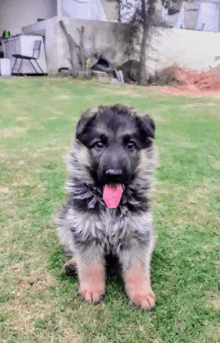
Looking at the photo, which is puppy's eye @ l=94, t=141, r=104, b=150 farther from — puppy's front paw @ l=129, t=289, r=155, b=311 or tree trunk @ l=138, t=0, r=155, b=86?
tree trunk @ l=138, t=0, r=155, b=86

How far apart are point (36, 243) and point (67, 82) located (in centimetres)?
1193

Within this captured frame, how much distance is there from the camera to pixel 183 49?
1833cm

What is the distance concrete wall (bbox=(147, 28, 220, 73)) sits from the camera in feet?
58.4

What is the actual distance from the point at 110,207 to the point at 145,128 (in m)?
0.78

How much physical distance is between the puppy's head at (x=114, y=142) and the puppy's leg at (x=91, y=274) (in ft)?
1.55

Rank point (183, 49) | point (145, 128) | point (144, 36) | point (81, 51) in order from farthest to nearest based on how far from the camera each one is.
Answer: point (183, 49) < point (144, 36) < point (81, 51) < point (145, 128)

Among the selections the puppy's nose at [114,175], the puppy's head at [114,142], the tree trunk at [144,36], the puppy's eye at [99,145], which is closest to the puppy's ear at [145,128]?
the puppy's head at [114,142]

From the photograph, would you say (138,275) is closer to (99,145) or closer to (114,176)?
(114,176)

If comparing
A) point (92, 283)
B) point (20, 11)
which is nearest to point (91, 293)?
point (92, 283)

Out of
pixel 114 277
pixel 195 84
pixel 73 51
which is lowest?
pixel 195 84

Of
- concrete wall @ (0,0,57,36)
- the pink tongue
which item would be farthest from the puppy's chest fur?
concrete wall @ (0,0,57,36)

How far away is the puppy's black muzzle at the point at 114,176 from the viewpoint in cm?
235

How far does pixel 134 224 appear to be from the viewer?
2543 mm

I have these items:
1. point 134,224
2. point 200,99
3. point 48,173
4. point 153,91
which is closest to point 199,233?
point 134,224
